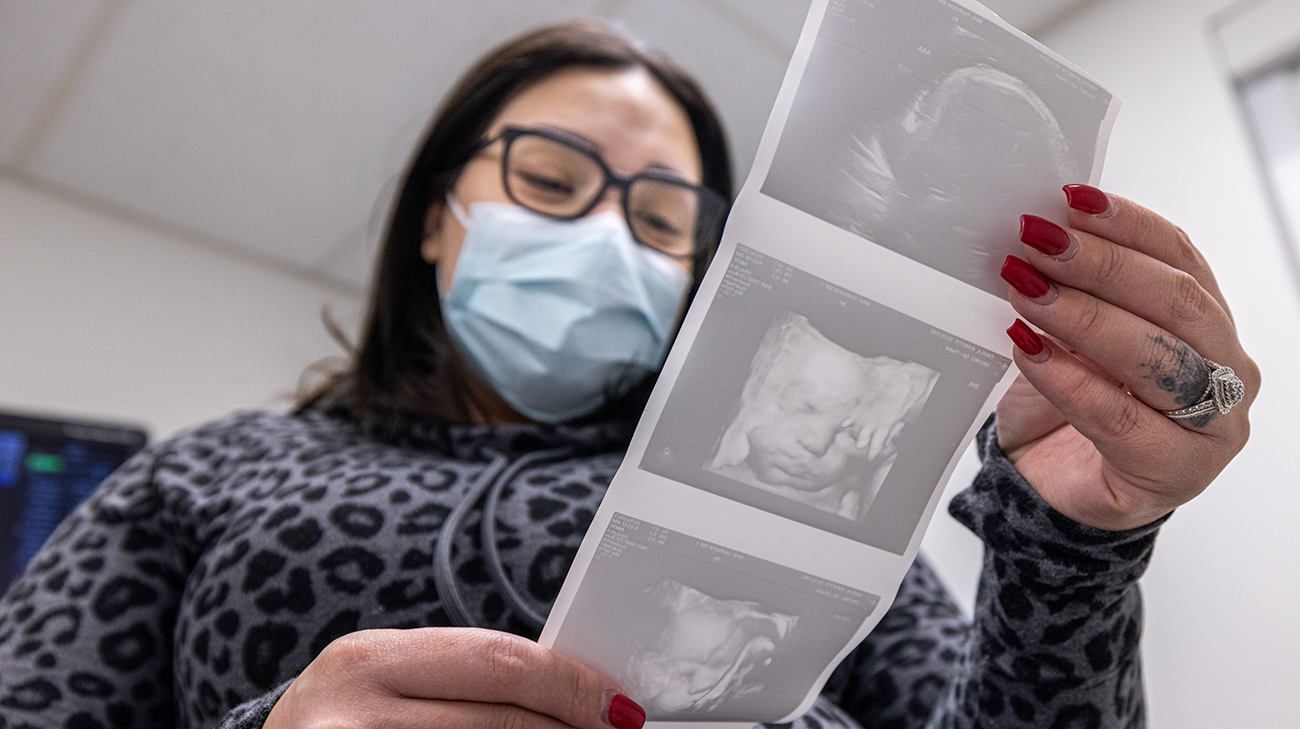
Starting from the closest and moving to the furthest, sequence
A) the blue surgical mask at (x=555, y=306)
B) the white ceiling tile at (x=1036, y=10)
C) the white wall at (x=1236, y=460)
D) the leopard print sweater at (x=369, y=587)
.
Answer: the leopard print sweater at (x=369, y=587)
the blue surgical mask at (x=555, y=306)
the white wall at (x=1236, y=460)
the white ceiling tile at (x=1036, y=10)

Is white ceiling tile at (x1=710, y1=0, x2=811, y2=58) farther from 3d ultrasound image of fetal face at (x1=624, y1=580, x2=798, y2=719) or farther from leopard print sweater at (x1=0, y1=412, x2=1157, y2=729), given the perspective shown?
3d ultrasound image of fetal face at (x1=624, y1=580, x2=798, y2=719)

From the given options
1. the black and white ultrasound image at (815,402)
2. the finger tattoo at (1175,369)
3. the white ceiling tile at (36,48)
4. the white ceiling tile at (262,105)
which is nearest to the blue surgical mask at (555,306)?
the black and white ultrasound image at (815,402)

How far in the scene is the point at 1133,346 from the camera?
374 mm

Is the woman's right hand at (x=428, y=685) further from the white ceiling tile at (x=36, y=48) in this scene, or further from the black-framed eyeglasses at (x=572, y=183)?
the white ceiling tile at (x=36, y=48)

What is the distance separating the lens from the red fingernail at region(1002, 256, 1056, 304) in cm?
39

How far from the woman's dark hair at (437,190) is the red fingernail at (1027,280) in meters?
0.52

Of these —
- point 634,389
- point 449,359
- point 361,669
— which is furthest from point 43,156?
point 361,669

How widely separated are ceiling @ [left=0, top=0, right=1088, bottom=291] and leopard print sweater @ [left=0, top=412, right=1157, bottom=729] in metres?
0.70

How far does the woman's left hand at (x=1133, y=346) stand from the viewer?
1.24 feet

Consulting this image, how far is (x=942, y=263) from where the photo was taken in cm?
41

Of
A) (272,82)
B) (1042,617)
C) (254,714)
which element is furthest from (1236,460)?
(272,82)

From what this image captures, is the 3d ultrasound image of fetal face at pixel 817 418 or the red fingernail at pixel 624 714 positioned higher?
the 3d ultrasound image of fetal face at pixel 817 418

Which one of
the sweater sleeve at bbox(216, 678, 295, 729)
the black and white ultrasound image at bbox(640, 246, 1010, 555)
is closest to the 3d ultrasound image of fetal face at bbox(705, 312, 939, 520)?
the black and white ultrasound image at bbox(640, 246, 1010, 555)

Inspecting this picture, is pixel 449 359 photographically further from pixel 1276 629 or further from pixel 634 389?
pixel 1276 629
